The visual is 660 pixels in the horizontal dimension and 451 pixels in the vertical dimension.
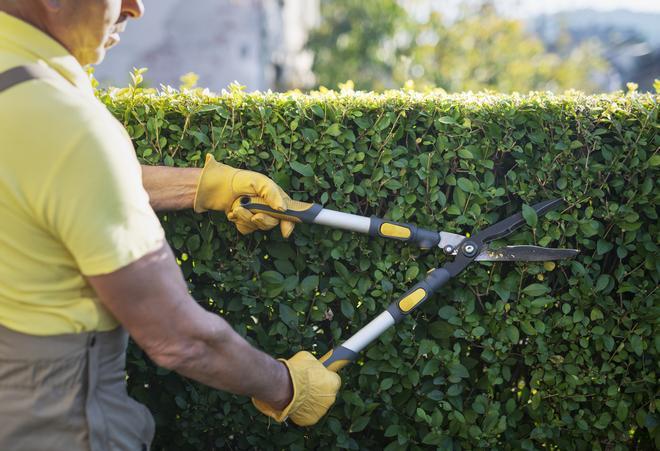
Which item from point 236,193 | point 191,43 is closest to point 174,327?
point 236,193

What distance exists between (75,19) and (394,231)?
1404 millimetres

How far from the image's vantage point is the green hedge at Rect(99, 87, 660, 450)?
2.83 metres

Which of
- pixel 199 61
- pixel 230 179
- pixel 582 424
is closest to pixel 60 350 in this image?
pixel 230 179

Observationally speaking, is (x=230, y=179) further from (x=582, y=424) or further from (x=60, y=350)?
(x=582, y=424)

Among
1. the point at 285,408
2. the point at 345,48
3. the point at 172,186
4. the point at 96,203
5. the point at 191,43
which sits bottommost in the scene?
the point at 345,48

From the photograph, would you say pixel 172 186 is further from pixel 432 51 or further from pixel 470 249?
pixel 432 51

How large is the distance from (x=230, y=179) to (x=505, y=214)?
1.15 m

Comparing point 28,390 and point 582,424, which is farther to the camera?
point 582,424

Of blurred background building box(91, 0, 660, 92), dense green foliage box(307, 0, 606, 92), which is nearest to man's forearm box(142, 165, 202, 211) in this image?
blurred background building box(91, 0, 660, 92)

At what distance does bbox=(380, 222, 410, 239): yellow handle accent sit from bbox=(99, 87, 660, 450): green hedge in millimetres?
122

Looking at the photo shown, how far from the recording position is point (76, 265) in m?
1.74

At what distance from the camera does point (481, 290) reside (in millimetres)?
2916

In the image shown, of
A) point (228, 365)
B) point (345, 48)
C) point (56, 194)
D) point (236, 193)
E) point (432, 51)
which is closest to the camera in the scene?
point (56, 194)

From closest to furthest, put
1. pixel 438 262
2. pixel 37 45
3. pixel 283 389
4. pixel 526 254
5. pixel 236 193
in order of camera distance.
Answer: pixel 37 45 → pixel 283 389 → pixel 236 193 → pixel 526 254 → pixel 438 262
